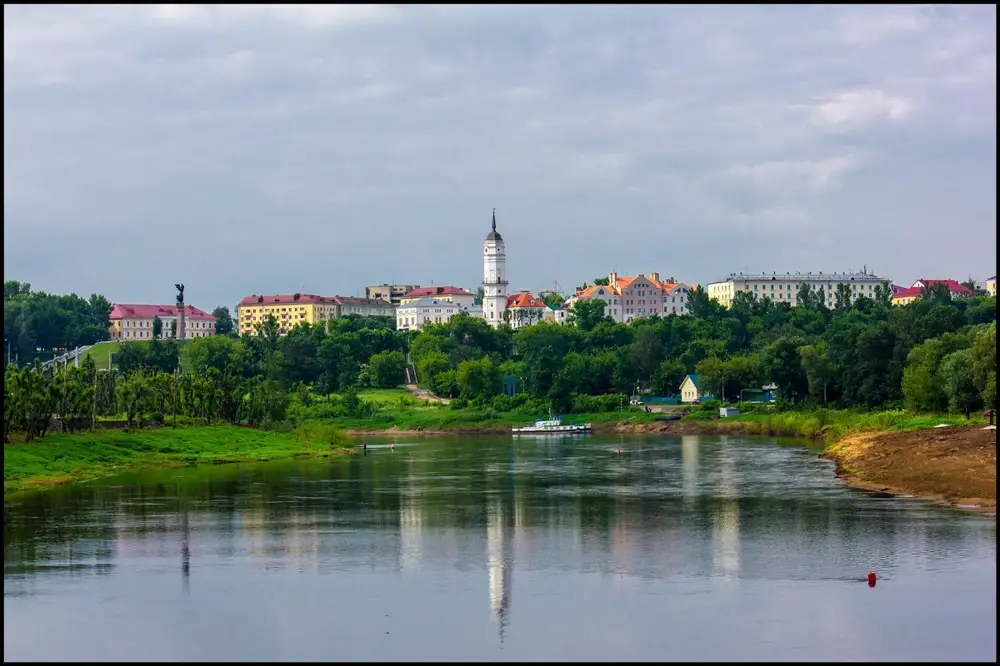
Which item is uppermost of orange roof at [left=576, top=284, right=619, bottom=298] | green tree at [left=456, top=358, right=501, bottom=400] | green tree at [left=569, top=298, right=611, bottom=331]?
Result: orange roof at [left=576, top=284, right=619, bottom=298]

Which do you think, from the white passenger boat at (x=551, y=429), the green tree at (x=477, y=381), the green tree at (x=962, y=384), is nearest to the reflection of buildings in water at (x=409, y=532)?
the green tree at (x=962, y=384)

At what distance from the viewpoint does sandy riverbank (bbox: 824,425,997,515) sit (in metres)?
41.6

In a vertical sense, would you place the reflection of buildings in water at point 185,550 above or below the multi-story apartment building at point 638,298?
below

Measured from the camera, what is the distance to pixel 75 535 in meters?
37.2

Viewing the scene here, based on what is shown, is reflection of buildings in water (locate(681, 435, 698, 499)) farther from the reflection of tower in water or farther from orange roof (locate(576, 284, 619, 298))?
orange roof (locate(576, 284, 619, 298))

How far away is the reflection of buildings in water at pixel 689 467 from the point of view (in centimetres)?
4951

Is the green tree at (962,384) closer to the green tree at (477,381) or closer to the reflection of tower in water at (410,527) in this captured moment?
the reflection of tower in water at (410,527)

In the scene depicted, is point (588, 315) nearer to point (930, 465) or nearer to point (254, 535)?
point (930, 465)

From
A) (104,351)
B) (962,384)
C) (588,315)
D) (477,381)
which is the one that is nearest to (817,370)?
(962,384)

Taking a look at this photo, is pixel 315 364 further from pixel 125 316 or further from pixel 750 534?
pixel 750 534

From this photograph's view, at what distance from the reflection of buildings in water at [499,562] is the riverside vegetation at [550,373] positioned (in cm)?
2085

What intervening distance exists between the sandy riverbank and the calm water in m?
1.53

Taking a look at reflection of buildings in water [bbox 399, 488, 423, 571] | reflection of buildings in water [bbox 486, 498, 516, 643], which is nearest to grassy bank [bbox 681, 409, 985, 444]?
reflection of buildings in water [bbox 399, 488, 423, 571]

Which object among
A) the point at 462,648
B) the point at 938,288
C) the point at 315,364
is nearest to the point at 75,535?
the point at 462,648
